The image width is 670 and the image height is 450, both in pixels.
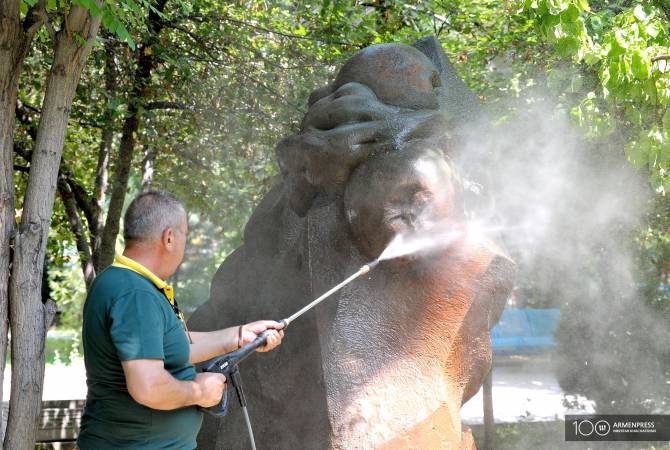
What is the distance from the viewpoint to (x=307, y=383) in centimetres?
411

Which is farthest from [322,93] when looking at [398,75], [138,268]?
[138,268]

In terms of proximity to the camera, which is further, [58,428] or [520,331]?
[520,331]

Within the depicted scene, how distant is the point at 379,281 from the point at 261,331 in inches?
31.4

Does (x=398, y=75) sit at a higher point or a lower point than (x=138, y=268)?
higher

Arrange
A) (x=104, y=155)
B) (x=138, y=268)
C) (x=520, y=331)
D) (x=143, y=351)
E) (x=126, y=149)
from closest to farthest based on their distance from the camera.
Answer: (x=143, y=351) < (x=138, y=268) < (x=126, y=149) < (x=104, y=155) < (x=520, y=331)

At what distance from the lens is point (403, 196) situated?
3643mm

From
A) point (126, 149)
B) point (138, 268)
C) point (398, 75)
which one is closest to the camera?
point (138, 268)

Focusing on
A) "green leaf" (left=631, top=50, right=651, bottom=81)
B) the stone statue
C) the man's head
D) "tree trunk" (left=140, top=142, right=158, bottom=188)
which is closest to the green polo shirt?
the man's head

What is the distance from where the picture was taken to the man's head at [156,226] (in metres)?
2.79

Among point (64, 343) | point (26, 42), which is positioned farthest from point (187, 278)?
point (26, 42)

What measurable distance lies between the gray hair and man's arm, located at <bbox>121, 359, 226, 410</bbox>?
0.49 meters

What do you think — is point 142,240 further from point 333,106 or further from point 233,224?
point 233,224

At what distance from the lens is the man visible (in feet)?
8.28

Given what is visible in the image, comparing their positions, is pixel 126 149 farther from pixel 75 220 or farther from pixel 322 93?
pixel 322 93
